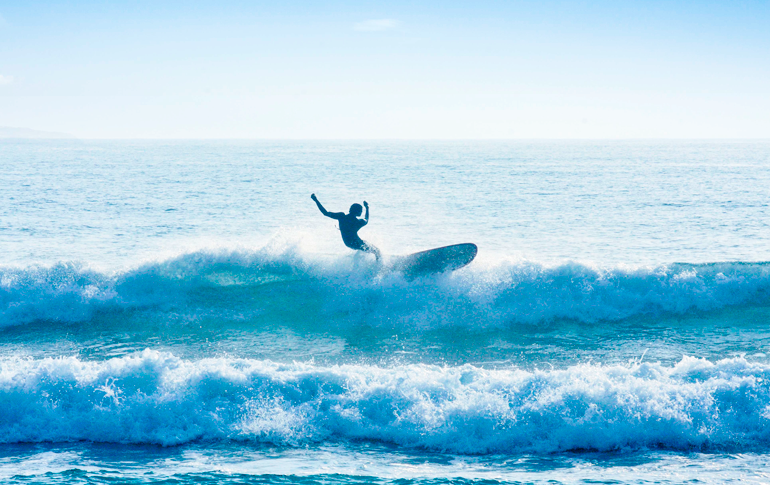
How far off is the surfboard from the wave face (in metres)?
0.17

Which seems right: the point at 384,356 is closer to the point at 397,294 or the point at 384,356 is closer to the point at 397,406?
the point at 397,294

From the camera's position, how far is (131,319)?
11070 mm

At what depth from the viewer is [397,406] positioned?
6.56m

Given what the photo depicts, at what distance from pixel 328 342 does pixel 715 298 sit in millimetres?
7491

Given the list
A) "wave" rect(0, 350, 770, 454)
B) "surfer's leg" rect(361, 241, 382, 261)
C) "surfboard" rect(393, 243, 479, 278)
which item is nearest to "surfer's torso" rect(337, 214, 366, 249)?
"surfer's leg" rect(361, 241, 382, 261)

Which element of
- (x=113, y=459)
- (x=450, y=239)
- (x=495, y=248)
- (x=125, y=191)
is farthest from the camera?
(x=125, y=191)

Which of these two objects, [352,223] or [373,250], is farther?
[373,250]

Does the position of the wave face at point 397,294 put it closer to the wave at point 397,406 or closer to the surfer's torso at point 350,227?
the surfer's torso at point 350,227

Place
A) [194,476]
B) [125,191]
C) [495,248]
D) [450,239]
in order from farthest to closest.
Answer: [125,191], [450,239], [495,248], [194,476]

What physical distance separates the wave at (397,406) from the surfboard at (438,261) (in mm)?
4421

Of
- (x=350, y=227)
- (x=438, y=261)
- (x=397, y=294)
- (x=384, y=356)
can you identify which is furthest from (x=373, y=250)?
(x=384, y=356)

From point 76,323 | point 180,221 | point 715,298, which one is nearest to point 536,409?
point 715,298

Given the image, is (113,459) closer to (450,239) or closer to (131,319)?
(131,319)

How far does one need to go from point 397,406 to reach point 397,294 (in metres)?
4.88
